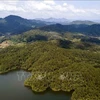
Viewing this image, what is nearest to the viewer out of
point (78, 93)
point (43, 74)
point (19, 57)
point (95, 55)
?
point (78, 93)

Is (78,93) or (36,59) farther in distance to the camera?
(36,59)

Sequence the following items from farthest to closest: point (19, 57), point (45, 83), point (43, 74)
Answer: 1. point (19, 57)
2. point (43, 74)
3. point (45, 83)

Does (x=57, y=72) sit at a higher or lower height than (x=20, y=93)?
higher

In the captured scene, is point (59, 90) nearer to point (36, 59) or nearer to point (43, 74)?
point (43, 74)

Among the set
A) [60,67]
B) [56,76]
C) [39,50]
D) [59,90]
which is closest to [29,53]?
[39,50]

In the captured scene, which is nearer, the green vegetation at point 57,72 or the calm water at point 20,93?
the calm water at point 20,93

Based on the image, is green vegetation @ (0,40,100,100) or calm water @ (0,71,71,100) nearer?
calm water @ (0,71,71,100)

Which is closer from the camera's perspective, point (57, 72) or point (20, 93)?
point (20, 93)

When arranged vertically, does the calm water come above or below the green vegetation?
below

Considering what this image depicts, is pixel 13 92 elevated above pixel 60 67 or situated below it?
below

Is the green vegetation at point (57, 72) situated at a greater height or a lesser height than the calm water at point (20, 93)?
greater

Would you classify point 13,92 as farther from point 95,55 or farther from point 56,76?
point 95,55
